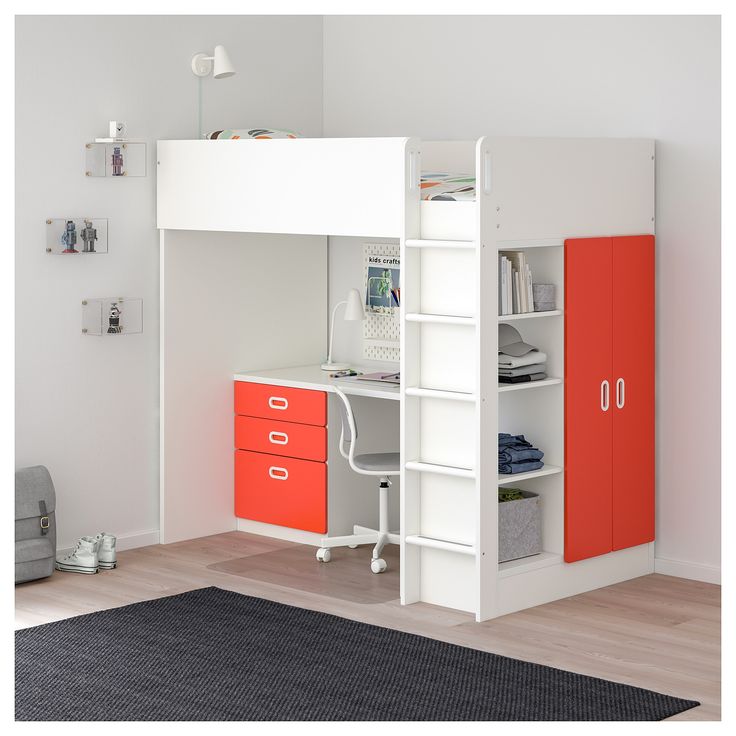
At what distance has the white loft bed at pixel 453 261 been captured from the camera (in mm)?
4090

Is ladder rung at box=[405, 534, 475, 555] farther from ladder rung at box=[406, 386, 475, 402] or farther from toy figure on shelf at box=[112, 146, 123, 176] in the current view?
toy figure on shelf at box=[112, 146, 123, 176]

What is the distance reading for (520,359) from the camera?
4.30m

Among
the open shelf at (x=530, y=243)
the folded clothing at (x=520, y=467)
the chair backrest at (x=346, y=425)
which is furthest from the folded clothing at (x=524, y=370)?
the chair backrest at (x=346, y=425)

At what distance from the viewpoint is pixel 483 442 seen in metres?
4.07

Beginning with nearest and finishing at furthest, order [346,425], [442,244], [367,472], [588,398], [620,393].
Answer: [442,244], [588,398], [620,393], [367,472], [346,425]

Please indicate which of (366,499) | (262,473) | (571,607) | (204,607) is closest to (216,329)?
(262,473)

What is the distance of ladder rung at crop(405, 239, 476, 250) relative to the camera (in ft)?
13.1

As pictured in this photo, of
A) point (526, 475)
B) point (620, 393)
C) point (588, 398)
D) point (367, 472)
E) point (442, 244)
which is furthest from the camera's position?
point (367, 472)

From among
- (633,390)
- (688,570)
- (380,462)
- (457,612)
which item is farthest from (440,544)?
(688,570)

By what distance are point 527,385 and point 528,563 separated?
2.18 feet

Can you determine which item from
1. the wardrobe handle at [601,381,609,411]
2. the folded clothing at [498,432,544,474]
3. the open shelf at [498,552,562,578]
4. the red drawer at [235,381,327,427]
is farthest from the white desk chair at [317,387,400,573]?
the wardrobe handle at [601,381,609,411]

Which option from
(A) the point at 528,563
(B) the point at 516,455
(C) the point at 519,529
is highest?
(B) the point at 516,455

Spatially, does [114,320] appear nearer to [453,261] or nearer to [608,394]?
[453,261]

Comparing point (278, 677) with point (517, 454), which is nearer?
point (278, 677)
